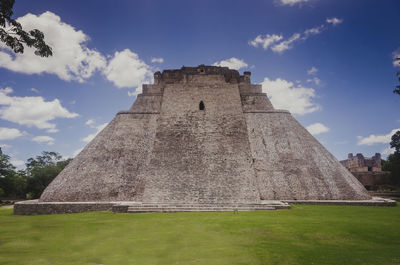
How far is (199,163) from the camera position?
13.4 metres

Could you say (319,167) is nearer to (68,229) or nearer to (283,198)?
(283,198)

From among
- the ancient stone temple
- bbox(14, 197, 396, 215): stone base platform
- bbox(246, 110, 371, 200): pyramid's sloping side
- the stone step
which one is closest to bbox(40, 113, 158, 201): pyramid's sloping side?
the ancient stone temple

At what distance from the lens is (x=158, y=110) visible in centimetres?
1711

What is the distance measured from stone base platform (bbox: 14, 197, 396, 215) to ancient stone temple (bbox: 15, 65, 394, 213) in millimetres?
43

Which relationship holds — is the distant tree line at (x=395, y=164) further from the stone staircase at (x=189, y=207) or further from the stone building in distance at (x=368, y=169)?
the stone staircase at (x=189, y=207)

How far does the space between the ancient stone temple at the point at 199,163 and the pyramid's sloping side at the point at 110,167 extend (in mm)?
48

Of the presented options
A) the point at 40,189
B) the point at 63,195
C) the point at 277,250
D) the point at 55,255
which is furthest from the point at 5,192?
the point at 277,250

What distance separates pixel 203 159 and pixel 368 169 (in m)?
27.3

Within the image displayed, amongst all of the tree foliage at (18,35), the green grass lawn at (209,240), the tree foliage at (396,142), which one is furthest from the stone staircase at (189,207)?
the tree foliage at (396,142)

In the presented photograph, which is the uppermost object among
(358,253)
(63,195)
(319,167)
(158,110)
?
(158,110)

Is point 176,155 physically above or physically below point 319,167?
above

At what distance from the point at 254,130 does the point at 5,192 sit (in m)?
29.2

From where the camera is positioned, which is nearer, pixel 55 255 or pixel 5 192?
pixel 55 255

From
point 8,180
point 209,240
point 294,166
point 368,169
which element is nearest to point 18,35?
point 209,240
